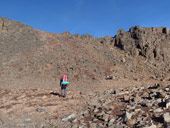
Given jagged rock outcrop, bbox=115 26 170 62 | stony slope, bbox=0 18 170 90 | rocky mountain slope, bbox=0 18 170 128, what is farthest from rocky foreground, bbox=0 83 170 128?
jagged rock outcrop, bbox=115 26 170 62

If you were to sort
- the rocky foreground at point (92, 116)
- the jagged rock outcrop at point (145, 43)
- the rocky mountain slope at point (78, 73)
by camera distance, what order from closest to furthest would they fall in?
1. the rocky foreground at point (92, 116)
2. the rocky mountain slope at point (78, 73)
3. the jagged rock outcrop at point (145, 43)

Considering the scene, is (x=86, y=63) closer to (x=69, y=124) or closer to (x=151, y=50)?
(x=151, y=50)

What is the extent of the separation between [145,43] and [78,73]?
19755 mm

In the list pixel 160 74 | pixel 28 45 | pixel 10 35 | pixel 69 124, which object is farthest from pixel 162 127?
pixel 10 35

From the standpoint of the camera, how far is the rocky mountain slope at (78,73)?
6582 mm

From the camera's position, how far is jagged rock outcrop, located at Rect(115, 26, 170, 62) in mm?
34156

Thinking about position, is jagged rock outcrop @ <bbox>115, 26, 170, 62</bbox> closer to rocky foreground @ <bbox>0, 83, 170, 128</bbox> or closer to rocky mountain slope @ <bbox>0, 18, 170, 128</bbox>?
rocky mountain slope @ <bbox>0, 18, 170, 128</bbox>

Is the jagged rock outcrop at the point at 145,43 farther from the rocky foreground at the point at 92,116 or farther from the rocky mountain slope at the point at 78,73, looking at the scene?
the rocky foreground at the point at 92,116

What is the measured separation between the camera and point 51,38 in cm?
3441

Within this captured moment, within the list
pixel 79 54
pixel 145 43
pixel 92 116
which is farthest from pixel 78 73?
pixel 145 43

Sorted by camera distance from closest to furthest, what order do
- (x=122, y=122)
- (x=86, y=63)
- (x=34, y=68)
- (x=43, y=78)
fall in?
(x=122, y=122) < (x=43, y=78) < (x=34, y=68) < (x=86, y=63)

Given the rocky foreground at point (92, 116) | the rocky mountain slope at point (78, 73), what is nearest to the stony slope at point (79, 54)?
the rocky mountain slope at point (78, 73)

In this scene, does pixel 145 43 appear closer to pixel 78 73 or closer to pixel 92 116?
pixel 78 73

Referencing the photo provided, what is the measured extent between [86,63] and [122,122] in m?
20.8
